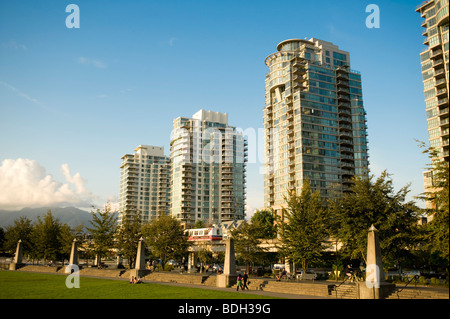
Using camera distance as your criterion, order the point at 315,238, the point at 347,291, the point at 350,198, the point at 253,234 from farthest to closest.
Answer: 1. the point at 253,234
2. the point at 315,238
3. the point at 350,198
4. the point at 347,291

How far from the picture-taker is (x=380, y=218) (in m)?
32.8

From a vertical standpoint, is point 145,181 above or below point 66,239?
above

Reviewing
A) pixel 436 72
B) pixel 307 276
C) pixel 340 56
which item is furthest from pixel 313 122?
pixel 307 276

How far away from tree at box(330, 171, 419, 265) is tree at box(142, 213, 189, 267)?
95.0 ft

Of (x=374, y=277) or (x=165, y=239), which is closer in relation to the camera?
(x=374, y=277)

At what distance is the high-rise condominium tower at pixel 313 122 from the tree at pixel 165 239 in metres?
40.1

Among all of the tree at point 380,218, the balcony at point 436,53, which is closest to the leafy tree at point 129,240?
the tree at point 380,218

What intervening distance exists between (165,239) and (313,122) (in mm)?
55038

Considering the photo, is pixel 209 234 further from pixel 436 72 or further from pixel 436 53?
pixel 436 53

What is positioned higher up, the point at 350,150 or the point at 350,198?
the point at 350,150
